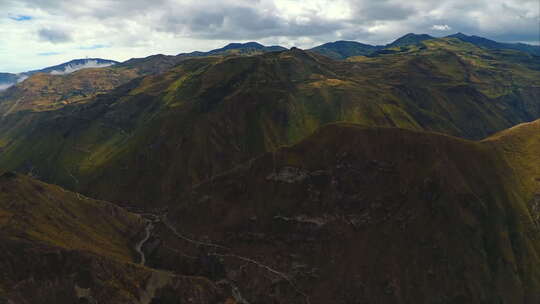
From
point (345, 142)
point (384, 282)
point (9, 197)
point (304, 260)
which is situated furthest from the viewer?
point (345, 142)

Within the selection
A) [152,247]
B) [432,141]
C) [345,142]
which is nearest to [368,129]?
[345,142]

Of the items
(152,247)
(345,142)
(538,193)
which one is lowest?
(152,247)

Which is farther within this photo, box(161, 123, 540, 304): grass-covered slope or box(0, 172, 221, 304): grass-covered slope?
box(161, 123, 540, 304): grass-covered slope

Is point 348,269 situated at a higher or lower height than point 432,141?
lower

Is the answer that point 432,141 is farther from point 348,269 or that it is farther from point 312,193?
point 348,269
